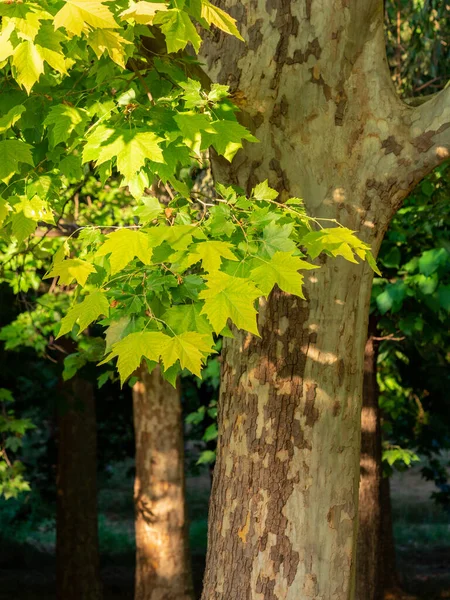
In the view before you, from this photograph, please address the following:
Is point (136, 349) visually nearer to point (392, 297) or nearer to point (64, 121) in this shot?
point (64, 121)

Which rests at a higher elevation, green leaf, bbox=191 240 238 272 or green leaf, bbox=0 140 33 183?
green leaf, bbox=0 140 33 183

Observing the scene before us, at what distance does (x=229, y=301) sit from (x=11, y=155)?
1225 mm

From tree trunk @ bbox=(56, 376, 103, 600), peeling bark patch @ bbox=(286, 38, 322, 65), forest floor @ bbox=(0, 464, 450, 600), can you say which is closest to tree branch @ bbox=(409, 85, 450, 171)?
peeling bark patch @ bbox=(286, 38, 322, 65)

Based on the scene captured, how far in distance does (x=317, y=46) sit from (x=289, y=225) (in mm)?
1321

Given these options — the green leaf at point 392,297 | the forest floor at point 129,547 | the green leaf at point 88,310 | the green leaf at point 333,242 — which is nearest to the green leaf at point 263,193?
the green leaf at point 333,242

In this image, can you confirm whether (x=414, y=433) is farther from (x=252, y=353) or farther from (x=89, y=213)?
(x=252, y=353)

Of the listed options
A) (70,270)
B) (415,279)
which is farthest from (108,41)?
(415,279)

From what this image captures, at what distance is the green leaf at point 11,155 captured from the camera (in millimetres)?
3533

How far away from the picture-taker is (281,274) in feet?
10.1

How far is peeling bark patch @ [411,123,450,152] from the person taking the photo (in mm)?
4120

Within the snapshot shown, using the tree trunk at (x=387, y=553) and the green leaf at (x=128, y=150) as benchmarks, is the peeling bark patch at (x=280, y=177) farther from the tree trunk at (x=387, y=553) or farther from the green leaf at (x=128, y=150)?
the tree trunk at (x=387, y=553)

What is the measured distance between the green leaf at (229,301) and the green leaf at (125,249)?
0.29 metres

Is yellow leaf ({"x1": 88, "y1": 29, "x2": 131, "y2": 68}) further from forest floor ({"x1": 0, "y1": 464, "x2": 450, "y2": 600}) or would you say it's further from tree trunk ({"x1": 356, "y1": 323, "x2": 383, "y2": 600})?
forest floor ({"x1": 0, "y1": 464, "x2": 450, "y2": 600})

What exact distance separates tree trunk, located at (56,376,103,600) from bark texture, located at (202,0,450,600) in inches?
343
